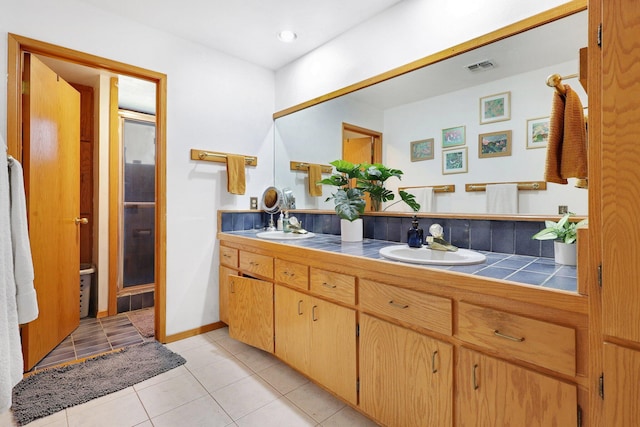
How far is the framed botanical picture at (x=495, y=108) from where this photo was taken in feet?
4.98

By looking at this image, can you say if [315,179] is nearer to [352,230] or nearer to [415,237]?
[352,230]

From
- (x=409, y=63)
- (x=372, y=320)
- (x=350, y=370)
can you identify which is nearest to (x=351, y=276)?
(x=372, y=320)

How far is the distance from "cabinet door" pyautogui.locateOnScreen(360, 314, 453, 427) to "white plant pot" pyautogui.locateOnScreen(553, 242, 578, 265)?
60 centimetres

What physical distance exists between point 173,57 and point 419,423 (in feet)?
9.15

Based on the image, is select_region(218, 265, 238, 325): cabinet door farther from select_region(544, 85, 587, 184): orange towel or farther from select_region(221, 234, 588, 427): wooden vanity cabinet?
select_region(544, 85, 587, 184): orange towel

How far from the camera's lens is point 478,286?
1028 millimetres

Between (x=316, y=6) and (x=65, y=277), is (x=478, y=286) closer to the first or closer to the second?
(x=316, y=6)

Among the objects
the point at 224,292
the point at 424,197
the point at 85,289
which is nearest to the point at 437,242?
the point at 424,197

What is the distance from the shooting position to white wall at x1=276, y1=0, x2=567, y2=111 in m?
1.54

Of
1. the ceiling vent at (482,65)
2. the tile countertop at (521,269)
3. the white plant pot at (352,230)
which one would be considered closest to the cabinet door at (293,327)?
the tile countertop at (521,269)

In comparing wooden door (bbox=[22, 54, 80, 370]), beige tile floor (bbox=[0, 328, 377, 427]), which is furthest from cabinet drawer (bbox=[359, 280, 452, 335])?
wooden door (bbox=[22, 54, 80, 370])

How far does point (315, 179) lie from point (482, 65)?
4.70 feet

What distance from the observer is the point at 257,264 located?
6.91 ft

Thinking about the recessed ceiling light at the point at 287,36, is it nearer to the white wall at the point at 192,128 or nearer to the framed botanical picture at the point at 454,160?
the white wall at the point at 192,128
